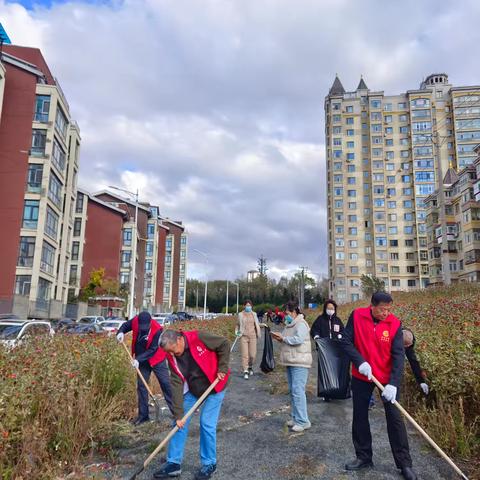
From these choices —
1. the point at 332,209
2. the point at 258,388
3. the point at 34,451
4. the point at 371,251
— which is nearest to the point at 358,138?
the point at 332,209

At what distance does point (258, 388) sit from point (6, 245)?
1130 inches

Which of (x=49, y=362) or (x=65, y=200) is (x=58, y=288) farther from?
(x=49, y=362)

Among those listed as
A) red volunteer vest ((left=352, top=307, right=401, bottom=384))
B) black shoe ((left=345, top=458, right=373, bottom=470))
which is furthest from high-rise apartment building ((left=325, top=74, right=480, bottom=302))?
red volunteer vest ((left=352, top=307, right=401, bottom=384))

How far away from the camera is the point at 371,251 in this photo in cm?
7138

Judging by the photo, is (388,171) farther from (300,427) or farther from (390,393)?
(390,393)

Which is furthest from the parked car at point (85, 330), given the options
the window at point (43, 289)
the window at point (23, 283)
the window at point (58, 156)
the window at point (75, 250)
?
the window at point (75, 250)

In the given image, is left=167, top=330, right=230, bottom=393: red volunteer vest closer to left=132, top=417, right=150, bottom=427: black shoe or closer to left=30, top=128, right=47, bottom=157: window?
left=132, top=417, right=150, bottom=427: black shoe

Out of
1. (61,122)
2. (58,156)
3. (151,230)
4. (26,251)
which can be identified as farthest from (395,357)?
(151,230)

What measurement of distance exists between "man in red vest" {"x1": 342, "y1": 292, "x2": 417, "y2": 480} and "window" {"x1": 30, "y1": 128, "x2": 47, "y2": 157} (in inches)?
1339

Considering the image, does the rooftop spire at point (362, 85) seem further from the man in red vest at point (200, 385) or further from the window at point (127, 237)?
the man in red vest at point (200, 385)

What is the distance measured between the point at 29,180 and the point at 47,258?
6142 millimetres

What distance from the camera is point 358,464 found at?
15.4ft

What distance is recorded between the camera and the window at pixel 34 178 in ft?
109

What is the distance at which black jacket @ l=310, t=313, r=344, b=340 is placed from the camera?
27.0ft
